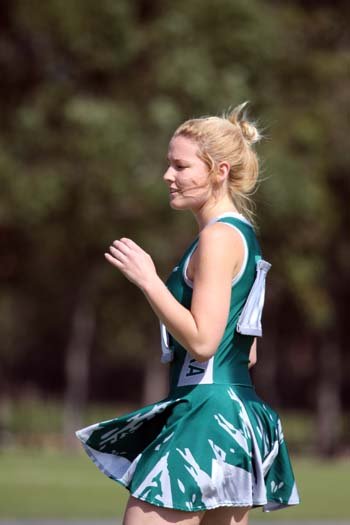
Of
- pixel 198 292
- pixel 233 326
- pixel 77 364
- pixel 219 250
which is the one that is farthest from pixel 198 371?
pixel 77 364

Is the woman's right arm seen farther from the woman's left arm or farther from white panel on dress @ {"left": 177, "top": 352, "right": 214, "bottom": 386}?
the woman's left arm

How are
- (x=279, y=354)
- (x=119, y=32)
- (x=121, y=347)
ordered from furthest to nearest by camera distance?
(x=279, y=354), (x=121, y=347), (x=119, y=32)

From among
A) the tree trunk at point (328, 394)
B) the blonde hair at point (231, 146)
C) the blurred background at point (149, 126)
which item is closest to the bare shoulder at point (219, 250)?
the blonde hair at point (231, 146)

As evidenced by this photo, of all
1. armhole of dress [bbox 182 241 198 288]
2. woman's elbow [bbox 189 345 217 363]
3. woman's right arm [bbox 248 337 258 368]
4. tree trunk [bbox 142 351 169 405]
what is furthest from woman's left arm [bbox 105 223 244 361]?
tree trunk [bbox 142 351 169 405]

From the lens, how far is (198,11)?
2170cm

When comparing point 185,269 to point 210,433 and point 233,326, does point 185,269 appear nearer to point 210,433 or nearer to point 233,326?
point 233,326

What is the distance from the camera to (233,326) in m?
4.16

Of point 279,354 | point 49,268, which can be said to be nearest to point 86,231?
point 49,268

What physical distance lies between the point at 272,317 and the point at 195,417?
3011cm

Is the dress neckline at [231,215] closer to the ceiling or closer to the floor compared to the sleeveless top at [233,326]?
closer to the ceiling

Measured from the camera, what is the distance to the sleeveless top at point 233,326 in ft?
13.6

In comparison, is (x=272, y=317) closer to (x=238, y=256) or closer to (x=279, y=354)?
(x=279, y=354)

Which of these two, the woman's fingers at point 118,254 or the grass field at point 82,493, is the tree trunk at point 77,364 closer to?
the grass field at point 82,493

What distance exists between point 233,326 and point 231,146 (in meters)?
0.58
